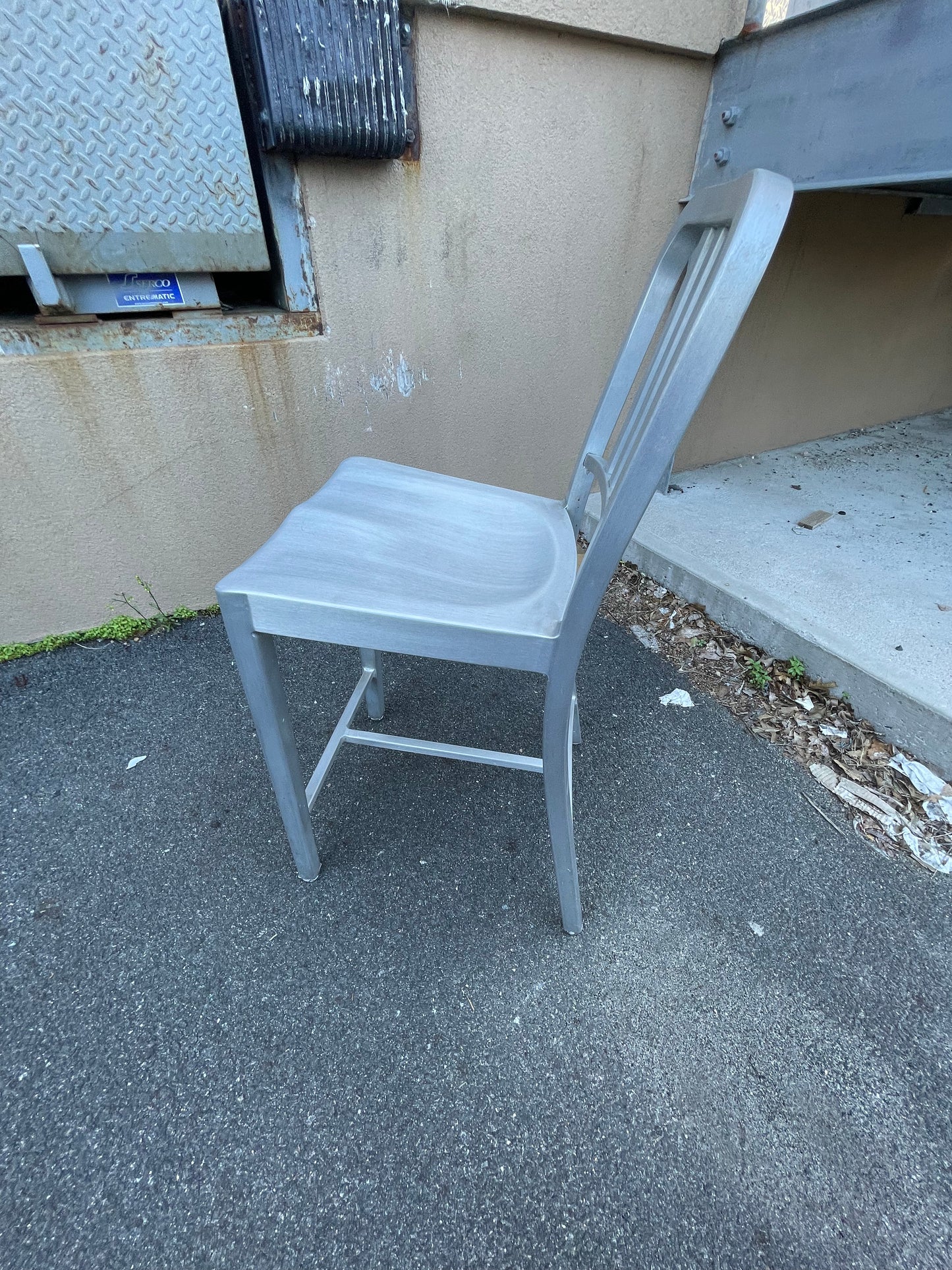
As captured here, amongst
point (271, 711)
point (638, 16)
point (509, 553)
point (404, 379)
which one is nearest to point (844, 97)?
point (638, 16)

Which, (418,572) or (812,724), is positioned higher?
(418,572)

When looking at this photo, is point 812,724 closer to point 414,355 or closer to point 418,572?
point 418,572

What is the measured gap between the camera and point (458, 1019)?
1076 mm

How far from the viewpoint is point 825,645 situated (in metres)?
1.68

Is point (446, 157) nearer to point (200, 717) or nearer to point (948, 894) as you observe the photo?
point (200, 717)

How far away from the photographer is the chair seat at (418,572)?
2.73ft

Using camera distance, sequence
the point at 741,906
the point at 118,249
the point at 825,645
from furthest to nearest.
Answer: the point at 825,645
the point at 118,249
the point at 741,906

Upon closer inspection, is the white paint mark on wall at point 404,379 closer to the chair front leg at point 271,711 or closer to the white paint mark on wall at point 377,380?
the white paint mark on wall at point 377,380

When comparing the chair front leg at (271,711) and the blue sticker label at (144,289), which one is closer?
the chair front leg at (271,711)

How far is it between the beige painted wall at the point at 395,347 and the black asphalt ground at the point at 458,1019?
715 mm

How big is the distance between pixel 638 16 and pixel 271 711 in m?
2.36

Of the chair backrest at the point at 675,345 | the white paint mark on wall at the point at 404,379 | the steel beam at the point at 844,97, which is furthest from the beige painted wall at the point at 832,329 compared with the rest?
the chair backrest at the point at 675,345

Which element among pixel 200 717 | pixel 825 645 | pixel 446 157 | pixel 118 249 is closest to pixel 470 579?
pixel 200 717

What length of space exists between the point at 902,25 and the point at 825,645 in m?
1.53
